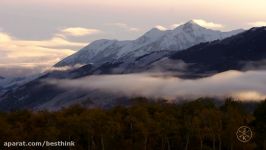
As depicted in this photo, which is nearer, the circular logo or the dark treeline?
the circular logo

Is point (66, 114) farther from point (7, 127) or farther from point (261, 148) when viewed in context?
point (261, 148)

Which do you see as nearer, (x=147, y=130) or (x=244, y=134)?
(x=244, y=134)

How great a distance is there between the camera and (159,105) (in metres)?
194

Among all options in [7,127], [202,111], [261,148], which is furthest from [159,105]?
[7,127]

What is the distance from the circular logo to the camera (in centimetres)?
15125

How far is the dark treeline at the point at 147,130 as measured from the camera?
156m

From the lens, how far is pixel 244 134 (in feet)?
504

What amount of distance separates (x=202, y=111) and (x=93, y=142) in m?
33.3

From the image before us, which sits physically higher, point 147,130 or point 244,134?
point 147,130

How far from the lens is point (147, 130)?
160250 mm

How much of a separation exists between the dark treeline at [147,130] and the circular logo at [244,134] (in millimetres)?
1482

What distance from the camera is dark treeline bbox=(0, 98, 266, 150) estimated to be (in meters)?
156

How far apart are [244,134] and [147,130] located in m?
27.0

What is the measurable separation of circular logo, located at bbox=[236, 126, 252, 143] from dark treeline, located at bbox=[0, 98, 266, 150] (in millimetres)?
1482
